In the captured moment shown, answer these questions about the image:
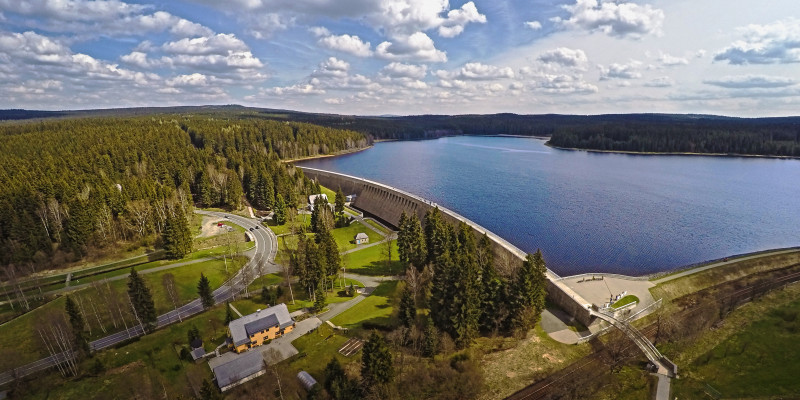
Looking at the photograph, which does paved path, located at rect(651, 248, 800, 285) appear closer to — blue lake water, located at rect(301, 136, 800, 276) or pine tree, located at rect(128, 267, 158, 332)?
blue lake water, located at rect(301, 136, 800, 276)

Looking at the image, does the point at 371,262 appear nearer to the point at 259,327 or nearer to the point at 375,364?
the point at 259,327

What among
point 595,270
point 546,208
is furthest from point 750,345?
point 546,208

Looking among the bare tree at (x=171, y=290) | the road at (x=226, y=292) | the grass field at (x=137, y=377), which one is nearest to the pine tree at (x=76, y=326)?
the road at (x=226, y=292)

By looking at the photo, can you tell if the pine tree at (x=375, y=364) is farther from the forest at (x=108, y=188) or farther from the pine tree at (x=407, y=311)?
the forest at (x=108, y=188)

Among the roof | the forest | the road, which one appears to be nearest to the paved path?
the roof

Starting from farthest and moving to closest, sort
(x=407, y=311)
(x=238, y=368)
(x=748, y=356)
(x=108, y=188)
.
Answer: (x=108, y=188) → (x=407, y=311) → (x=748, y=356) → (x=238, y=368)

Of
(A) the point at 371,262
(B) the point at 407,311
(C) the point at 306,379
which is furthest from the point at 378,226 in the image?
(C) the point at 306,379

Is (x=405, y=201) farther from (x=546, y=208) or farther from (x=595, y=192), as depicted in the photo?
(x=595, y=192)
